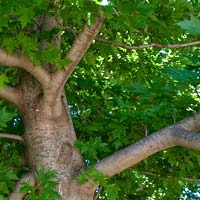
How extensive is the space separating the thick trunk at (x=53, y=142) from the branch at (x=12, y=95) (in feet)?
0.15

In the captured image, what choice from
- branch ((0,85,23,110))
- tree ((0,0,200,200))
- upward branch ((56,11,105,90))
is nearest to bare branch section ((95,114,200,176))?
tree ((0,0,200,200))

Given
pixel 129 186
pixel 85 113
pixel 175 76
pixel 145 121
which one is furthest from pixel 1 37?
pixel 129 186

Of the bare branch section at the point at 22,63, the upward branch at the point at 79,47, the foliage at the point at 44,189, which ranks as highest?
the upward branch at the point at 79,47

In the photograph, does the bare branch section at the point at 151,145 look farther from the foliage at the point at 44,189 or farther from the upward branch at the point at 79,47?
the upward branch at the point at 79,47

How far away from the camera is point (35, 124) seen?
2965 mm

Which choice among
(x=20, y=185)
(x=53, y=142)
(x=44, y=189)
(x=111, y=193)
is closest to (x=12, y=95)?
(x=53, y=142)

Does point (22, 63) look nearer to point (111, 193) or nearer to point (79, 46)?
point (79, 46)

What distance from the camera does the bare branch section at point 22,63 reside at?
253 centimetres

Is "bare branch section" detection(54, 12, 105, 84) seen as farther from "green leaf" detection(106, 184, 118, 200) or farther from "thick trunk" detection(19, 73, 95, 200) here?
"green leaf" detection(106, 184, 118, 200)

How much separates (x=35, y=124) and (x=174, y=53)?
9.44ft

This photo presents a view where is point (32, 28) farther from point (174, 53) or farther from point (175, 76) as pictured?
point (174, 53)

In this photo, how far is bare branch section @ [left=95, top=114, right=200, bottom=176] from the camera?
265 cm

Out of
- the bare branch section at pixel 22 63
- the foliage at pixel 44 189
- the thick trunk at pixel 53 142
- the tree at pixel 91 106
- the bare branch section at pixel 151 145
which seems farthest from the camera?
the thick trunk at pixel 53 142

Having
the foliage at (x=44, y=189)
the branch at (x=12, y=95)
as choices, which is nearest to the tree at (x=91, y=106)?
the branch at (x=12, y=95)
